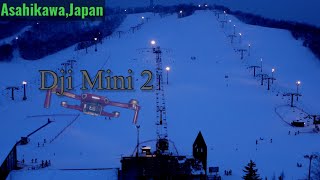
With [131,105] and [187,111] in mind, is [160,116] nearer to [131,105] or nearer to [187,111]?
[187,111]

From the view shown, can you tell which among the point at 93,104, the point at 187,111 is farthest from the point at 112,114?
the point at 187,111

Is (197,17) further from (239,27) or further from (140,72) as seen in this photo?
(140,72)

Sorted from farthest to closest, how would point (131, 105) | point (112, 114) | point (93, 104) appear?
point (93, 104), point (131, 105), point (112, 114)

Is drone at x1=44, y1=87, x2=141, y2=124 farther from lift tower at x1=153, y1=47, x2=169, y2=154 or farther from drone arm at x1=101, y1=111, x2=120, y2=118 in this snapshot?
lift tower at x1=153, y1=47, x2=169, y2=154

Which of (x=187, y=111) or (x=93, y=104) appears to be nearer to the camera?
(x=187, y=111)

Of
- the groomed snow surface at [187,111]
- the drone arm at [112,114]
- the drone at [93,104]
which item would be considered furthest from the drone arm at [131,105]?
the drone arm at [112,114]

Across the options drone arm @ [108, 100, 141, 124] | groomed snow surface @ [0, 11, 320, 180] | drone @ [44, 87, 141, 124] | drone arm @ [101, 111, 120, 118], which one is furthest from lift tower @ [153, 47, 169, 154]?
drone arm @ [101, 111, 120, 118]

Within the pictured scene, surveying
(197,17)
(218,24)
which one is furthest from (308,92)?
(197,17)
